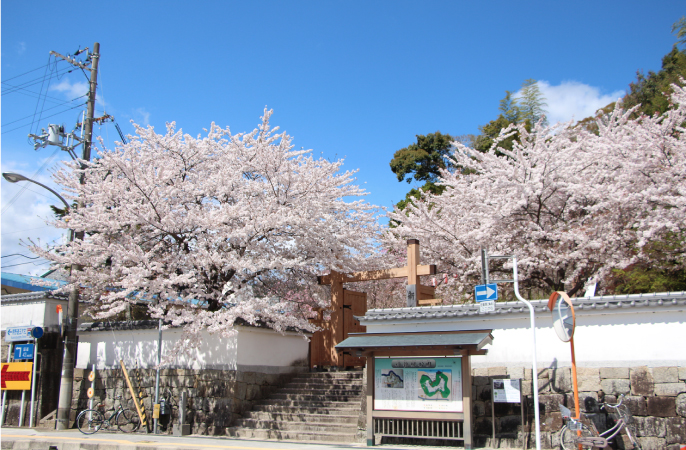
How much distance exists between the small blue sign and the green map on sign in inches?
507

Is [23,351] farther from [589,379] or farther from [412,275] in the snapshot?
[589,379]

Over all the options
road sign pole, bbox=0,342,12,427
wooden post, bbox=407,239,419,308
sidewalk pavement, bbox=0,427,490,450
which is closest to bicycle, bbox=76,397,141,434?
sidewalk pavement, bbox=0,427,490,450

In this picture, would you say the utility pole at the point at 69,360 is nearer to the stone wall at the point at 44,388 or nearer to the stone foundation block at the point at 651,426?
the stone wall at the point at 44,388

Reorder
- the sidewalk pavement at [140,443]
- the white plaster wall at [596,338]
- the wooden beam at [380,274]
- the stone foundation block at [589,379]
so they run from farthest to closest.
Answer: the wooden beam at [380,274], the sidewalk pavement at [140,443], the stone foundation block at [589,379], the white plaster wall at [596,338]

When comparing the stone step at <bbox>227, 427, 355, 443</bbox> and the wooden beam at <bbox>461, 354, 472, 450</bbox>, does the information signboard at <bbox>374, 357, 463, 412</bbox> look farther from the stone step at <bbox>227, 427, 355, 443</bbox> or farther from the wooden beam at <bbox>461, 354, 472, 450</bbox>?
the stone step at <bbox>227, 427, 355, 443</bbox>

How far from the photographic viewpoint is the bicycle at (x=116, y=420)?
13.9 meters

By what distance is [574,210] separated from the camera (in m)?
15.5

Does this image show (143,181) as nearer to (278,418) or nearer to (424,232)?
(278,418)

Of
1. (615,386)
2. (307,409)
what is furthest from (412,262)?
(615,386)

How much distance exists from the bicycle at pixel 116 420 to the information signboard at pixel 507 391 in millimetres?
10097

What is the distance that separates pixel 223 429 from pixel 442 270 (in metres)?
9.01

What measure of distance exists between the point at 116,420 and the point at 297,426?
5.58 metres

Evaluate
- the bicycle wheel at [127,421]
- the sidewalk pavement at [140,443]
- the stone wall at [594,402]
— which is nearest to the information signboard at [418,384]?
the sidewalk pavement at [140,443]

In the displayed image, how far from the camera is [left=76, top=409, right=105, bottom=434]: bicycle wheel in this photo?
45.2 ft
